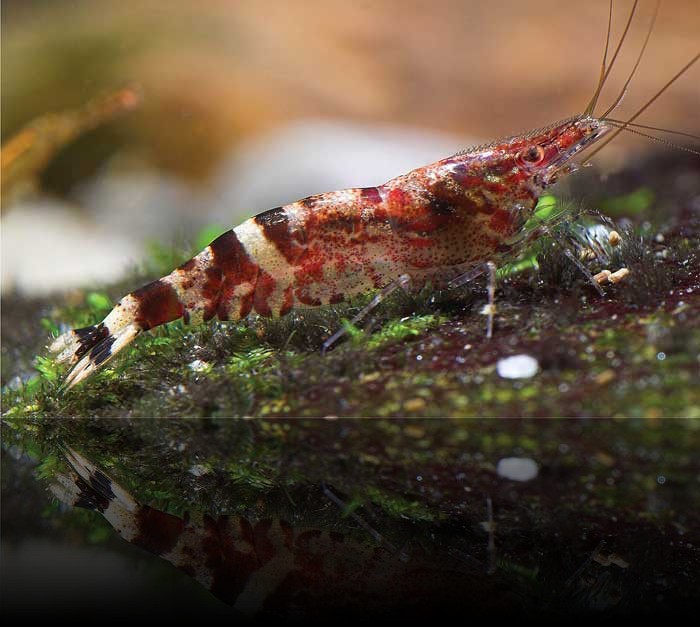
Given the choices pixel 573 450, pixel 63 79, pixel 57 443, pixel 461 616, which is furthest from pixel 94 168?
pixel 461 616

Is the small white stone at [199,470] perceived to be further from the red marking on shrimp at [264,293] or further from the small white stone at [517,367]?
the red marking on shrimp at [264,293]

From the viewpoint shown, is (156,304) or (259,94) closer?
(156,304)

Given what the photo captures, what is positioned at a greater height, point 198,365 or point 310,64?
point 310,64

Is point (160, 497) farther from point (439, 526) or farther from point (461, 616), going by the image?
point (461, 616)

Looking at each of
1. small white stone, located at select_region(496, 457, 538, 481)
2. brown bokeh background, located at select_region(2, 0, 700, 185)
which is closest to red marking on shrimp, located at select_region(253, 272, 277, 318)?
small white stone, located at select_region(496, 457, 538, 481)

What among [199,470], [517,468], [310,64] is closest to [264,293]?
[199,470]

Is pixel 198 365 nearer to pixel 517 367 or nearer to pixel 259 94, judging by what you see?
pixel 517 367
